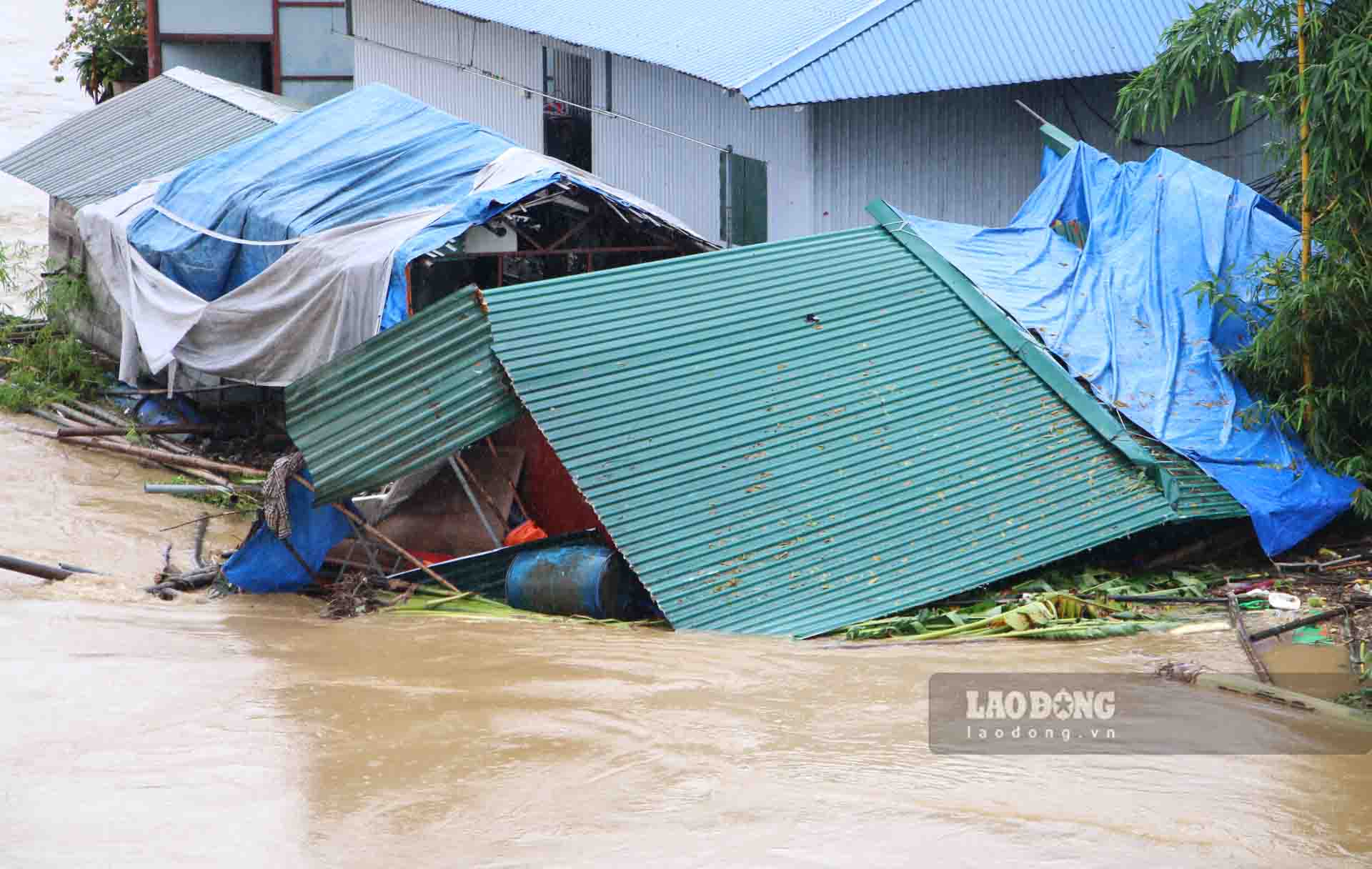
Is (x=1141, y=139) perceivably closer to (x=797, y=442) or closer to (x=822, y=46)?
(x=822, y=46)

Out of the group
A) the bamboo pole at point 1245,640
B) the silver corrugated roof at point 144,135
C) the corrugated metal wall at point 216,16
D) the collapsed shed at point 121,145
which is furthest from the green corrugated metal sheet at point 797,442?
the corrugated metal wall at point 216,16

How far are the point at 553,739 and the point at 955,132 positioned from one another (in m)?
8.18

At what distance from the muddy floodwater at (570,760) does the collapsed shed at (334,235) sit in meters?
3.18

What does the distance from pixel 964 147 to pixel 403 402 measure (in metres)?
6.46

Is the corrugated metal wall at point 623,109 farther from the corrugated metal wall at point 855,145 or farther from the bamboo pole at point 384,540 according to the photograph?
the bamboo pole at point 384,540

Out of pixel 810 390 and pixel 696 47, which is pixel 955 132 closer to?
pixel 696 47

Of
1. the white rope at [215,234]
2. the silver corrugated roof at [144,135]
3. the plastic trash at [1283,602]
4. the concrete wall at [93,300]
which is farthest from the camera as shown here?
the silver corrugated roof at [144,135]

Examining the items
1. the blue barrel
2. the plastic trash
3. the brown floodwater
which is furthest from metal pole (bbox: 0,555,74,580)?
the plastic trash

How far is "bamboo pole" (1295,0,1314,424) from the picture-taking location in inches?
375

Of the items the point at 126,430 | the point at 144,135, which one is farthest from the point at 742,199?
the point at 144,135

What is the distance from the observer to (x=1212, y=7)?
9.80m

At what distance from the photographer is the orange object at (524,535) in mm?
9898

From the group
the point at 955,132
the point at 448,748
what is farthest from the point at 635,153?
the point at 448,748

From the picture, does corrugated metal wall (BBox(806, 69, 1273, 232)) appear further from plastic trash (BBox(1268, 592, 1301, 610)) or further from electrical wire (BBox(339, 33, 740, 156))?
plastic trash (BBox(1268, 592, 1301, 610))
